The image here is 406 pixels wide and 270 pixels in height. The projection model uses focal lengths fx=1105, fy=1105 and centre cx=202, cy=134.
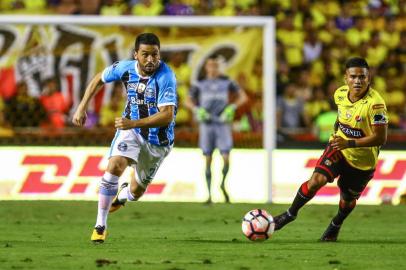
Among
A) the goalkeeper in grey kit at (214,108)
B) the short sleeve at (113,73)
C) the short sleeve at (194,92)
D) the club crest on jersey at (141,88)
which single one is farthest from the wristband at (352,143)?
the short sleeve at (194,92)

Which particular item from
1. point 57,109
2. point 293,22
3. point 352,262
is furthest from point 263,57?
point 352,262

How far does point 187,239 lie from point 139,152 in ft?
3.77

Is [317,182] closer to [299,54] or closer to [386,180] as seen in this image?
[386,180]

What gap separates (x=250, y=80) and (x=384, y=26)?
6.31 m

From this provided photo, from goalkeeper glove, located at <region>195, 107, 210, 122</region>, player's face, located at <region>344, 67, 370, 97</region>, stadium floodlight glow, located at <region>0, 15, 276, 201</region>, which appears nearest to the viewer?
player's face, located at <region>344, 67, 370, 97</region>

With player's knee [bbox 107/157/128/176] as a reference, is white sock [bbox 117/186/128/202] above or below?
below

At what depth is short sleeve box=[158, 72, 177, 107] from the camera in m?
10.4

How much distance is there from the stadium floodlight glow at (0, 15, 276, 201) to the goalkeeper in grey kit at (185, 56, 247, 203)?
482 mm

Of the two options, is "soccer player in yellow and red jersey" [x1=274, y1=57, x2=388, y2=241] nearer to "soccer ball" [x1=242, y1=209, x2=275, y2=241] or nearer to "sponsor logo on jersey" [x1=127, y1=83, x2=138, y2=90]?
"soccer ball" [x1=242, y1=209, x2=275, y2=241]

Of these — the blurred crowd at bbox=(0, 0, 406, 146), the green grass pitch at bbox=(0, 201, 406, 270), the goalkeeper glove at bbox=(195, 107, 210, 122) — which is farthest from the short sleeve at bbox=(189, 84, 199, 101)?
the green grass pitch at bbox=(0, 201, 406, 270)

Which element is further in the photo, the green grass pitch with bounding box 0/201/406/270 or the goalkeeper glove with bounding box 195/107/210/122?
the goalkeeper glove with bounding box 195/107/210/122

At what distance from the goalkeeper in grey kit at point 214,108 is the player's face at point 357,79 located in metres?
6.89

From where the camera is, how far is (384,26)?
2386 cm

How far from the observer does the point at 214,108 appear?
17.8 metres
